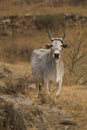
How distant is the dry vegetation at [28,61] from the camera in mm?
9398

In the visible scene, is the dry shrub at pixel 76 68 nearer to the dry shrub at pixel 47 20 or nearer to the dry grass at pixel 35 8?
the dry shrub at pixel 47 20

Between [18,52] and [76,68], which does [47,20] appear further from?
[76,68]

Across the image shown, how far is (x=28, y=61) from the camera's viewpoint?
2911 centimetres

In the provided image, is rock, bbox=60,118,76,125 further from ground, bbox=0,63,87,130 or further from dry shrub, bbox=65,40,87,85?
dry shrub, bbox=65,40,87,85

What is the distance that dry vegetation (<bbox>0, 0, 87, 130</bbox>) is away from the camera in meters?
9.40

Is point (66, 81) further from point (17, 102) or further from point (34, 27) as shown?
point (34, 27)

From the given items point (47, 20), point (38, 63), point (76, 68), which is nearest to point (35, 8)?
point (47, 20)

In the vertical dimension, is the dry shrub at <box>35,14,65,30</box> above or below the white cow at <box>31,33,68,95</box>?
below

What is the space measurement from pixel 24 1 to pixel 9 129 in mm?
31884

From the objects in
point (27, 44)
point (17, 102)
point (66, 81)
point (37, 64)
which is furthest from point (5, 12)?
point (17, 102)

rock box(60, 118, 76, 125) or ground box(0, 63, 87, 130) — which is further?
rock box(60, 118, 76, 125)

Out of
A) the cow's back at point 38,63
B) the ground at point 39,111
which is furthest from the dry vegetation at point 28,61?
the cow's back at point 38,63

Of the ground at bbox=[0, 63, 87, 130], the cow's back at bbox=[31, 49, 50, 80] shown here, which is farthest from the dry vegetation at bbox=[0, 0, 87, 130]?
the cow's back at bbox=[31, 49, 50, 80]

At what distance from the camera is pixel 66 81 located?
696 inches
